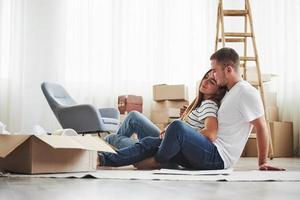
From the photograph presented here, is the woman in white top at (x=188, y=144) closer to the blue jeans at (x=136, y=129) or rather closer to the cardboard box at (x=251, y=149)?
the blue jeans at (x=136, y=129)

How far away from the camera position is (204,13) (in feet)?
20.0

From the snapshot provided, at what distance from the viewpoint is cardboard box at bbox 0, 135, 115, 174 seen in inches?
84.6

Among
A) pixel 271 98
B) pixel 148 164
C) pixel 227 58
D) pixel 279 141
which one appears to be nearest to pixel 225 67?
pixel 227 58

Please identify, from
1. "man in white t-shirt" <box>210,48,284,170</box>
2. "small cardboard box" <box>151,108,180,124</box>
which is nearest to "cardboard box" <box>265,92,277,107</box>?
"small cardboard box" <box>151,108,180,124</box>

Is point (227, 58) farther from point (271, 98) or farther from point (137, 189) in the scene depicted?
point (271, 98)

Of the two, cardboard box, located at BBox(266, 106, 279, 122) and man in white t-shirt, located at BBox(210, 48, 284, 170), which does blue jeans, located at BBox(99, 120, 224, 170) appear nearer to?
man in white t-shirt, located at BBox(210, 48, 284, 170)

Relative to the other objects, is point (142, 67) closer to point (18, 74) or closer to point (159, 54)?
point (159, 54)

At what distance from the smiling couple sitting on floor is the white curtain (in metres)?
3.25

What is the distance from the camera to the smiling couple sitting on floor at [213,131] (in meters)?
2.40

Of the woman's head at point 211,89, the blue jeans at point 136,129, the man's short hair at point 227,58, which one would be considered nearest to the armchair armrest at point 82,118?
the blue jeans at point 136,129

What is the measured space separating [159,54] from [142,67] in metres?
0.26

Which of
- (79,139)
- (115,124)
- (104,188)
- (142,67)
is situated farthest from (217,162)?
(142,67)

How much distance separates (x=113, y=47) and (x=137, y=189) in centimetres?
447

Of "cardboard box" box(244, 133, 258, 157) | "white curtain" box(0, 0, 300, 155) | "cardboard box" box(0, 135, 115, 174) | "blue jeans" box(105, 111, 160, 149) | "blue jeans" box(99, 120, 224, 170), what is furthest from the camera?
"white curtain" box(0, 0, 300, 155)
